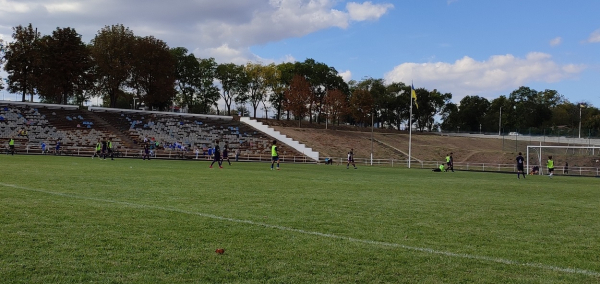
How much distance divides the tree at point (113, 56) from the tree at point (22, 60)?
7732 millimetres

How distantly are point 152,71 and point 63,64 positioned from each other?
12.5 meters

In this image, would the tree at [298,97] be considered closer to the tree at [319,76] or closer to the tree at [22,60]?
the tree at [319,76]

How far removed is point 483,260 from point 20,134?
5385 centimetres

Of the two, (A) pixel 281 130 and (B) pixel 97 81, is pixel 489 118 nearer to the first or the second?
(A) pixel 281 130

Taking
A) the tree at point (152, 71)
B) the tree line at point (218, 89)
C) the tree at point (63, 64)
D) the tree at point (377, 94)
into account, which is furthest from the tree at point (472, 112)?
the tree at point (63, 64)

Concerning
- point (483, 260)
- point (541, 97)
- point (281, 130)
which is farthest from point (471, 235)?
point (541, 97)

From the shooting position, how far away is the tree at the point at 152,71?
246ft

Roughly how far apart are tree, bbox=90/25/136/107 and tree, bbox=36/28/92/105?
166 centimetres

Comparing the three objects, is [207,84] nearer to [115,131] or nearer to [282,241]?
[115,131]

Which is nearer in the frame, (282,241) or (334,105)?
(282,241)

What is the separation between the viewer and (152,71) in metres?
76.1

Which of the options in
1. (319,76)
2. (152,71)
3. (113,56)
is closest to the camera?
(113,56)

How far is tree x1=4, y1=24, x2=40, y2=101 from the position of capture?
67750 mm

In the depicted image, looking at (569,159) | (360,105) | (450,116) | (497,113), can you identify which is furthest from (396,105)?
(569,159)
